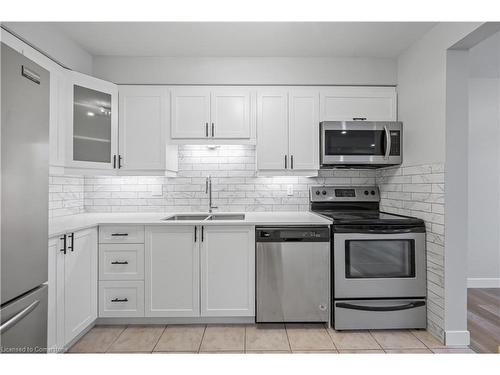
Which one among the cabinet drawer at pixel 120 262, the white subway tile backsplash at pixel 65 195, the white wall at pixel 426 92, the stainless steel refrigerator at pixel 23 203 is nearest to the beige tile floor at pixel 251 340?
the cabinet drawer at pixel 120 262

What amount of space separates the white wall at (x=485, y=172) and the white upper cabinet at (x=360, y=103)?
1.29 m

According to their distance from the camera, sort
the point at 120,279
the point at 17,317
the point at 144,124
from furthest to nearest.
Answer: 1. the point at 144,124
2. the point at 120,279
3. the point at 17,317

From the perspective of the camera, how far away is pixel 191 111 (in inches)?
109

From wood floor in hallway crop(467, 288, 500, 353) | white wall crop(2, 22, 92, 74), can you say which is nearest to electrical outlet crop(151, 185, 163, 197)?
white wall crop(2, 22, 92, 74)

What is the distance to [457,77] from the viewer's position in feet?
7.03

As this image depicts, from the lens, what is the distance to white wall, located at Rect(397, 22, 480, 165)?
7.09 ft

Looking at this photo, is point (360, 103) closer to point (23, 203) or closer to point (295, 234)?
point (295, 234)

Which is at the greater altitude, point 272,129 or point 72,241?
point 272,129

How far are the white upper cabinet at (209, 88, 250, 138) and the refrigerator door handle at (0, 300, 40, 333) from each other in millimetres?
1917

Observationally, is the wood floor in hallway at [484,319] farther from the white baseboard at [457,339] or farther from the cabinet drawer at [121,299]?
the cabinet drawer at [121,299]

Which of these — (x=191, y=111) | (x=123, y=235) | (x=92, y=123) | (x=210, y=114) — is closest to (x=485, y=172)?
(x=210, y=114)

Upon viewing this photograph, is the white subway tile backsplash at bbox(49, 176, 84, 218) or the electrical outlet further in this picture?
the electrical outlet

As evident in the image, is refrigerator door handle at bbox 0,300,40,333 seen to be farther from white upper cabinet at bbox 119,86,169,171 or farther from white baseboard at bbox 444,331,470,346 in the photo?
white baseboard at bbox 444,331,470,346

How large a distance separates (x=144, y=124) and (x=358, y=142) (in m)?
2.07
